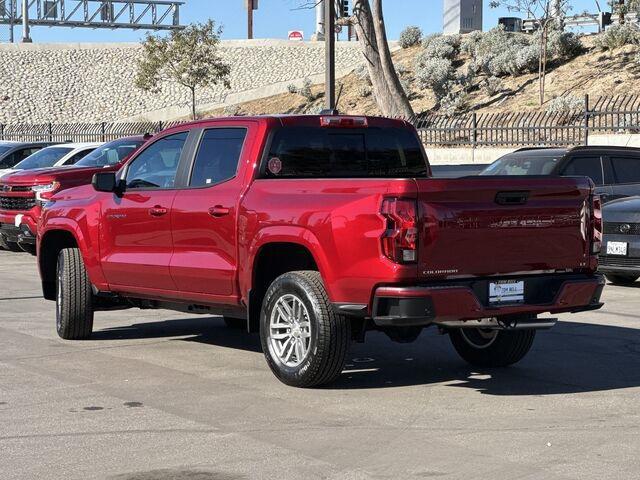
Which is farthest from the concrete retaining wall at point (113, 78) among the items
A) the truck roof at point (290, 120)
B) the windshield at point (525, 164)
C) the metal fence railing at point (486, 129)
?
the truck roof at point (290, 120)

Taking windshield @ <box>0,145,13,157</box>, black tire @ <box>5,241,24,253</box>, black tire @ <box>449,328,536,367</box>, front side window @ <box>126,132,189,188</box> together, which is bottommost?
black tire @ <box>5,241,24,253</box>

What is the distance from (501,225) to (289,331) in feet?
5.65

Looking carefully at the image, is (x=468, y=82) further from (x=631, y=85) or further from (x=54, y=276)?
(x=54, y=276)

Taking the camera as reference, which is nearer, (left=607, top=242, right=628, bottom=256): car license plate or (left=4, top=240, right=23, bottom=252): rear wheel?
(left=607, top=242, right=628, bottom=256): car license plate

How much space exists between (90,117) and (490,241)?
229 feet

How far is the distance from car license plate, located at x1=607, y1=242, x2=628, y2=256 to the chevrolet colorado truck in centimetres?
791

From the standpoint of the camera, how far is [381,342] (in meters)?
10.8

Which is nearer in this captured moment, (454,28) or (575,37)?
(575,37)

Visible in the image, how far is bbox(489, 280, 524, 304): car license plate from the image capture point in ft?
26.6

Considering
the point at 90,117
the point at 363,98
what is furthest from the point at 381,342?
the point at 90,117

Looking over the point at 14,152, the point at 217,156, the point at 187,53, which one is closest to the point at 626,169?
the point at 217,156

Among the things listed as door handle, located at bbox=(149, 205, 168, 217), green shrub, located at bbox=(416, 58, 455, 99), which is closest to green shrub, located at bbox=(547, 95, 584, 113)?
green shrub, located at bbox=(416, 58, 455, 99)

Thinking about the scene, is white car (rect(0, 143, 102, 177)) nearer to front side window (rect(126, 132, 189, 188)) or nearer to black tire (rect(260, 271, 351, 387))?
front side window (rect(126, 132, 189, 188))

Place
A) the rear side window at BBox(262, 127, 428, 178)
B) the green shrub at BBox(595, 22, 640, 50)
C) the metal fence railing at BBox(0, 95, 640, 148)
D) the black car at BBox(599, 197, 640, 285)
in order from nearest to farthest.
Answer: the rear side window at BBox(262, 127, 428, 178)
the black car at BBox(599, 197, 640, 285)
the metal fence railing at BBox(0, 95, 640, 148)
the green shrub at BBox(595, 22, 640, 50)
